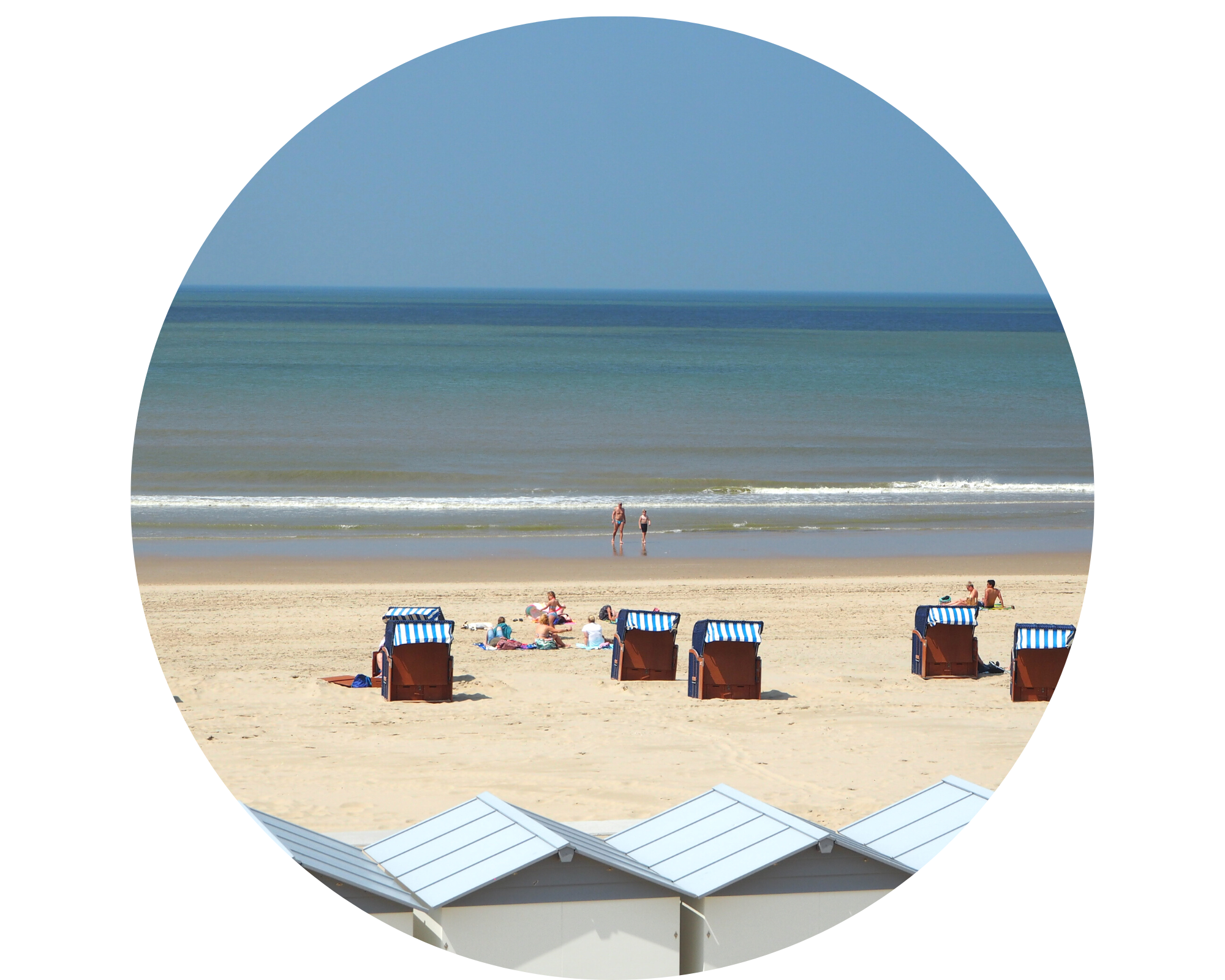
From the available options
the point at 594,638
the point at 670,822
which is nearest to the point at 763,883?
the point at 670,822

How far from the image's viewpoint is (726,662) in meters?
12.8

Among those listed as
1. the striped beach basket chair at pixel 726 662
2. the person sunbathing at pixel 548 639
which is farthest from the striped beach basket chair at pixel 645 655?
the person sunbathing at pixel 548 639

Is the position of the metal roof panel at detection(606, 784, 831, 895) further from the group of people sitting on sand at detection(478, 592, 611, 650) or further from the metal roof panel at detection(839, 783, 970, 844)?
the group of people sitting on sand at detection(478, 592, 611, 650)

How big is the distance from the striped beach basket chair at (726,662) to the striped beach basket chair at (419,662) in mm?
2584

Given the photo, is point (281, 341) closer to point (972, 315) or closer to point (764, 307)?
point (764, 307)

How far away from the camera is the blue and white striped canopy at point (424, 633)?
12570 millimetres

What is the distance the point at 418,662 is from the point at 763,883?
678 centimetres

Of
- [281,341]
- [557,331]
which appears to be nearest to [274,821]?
[281,341]

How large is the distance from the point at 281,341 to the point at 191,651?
46.0 m

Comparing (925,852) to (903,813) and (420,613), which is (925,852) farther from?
(420,613)

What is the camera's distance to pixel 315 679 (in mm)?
13430

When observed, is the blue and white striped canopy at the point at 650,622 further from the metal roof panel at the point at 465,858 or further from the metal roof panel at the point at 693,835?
the metal roof panel at the point at 465,858

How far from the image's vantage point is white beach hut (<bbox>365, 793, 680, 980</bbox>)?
20.8ft

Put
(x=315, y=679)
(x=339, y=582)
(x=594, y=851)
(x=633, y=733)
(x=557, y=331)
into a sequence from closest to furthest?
1. (x=594, y=851)
2. (x=633, y=733)
3. (x=315, y=679)
4. (x=339, y=582)
5. (x=557, y=331)
